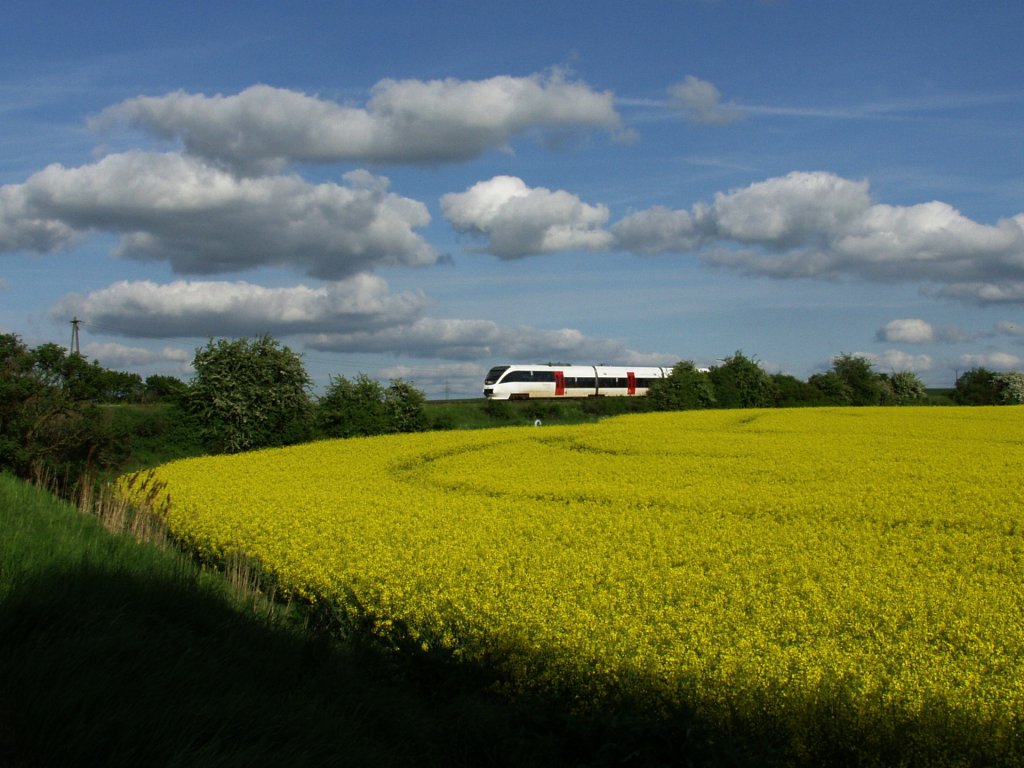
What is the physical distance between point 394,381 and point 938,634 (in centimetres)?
2661

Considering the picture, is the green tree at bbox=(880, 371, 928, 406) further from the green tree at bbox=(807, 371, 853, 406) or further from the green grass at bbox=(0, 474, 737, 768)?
the green grass at bbox=(0, 474, 737, 768)

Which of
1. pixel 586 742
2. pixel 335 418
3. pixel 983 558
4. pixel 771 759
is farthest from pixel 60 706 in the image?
pixel 335 418

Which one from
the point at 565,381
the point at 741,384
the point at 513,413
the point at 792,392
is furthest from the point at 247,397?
the point at 792,392

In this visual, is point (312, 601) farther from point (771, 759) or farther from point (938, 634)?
point (938, 634)

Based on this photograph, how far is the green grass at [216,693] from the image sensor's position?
171 inches

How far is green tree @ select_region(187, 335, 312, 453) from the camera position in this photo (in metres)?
28.4

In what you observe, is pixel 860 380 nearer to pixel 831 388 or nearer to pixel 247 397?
pixel 831 388

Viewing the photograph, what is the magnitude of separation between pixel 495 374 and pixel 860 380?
28.1 meters

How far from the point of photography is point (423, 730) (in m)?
5.71

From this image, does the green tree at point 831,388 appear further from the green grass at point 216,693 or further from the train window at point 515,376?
the green grass at point 216,693

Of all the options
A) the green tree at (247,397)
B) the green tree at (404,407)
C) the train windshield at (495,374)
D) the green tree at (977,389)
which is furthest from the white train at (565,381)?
the green tree at (977,389)

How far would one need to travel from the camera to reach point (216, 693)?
5094mm

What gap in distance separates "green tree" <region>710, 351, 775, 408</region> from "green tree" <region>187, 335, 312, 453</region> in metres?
27.8

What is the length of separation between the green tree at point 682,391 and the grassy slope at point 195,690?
132ft
